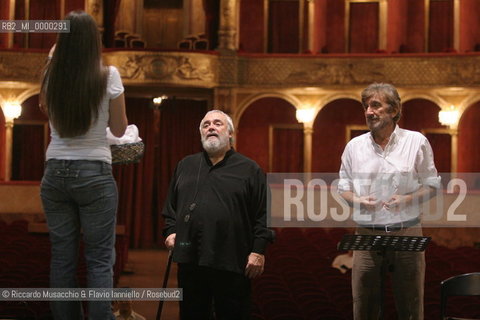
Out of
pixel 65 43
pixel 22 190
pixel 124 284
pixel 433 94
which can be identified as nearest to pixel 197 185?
pixel 65 43

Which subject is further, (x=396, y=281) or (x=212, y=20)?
(x=212, y=20)

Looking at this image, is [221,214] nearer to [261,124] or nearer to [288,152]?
[288,152]

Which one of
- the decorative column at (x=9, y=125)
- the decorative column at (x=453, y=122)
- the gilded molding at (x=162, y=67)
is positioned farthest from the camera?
the decorative column at (x=9, y=125)

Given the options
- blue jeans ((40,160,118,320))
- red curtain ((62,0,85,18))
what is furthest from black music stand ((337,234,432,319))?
red curtain ((62,0,85,18))

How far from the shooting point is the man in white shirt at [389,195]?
4.67 meters

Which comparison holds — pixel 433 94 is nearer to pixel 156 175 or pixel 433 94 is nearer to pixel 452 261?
pixel 156 175

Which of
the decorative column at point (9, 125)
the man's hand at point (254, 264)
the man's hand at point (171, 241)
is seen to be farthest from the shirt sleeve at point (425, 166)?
the decorative column at point (9, 125)

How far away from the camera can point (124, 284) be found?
12133 millimetres

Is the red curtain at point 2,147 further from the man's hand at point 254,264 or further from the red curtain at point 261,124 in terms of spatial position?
the man's hand at point 254,264

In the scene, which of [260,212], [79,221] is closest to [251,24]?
[260,212]

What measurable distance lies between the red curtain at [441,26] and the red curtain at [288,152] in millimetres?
3717

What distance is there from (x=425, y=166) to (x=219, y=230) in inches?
49.8

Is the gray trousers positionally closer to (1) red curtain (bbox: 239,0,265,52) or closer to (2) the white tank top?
(2) the white tank top

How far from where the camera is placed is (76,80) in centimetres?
339
